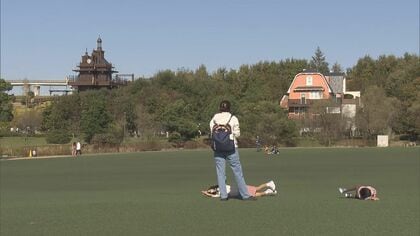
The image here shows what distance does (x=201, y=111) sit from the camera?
7956cm

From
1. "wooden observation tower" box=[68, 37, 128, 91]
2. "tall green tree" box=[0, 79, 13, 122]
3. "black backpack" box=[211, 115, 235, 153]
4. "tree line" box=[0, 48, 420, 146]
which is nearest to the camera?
"black backpack" box=[211, 115, 235, 153]

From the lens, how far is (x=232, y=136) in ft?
30.9

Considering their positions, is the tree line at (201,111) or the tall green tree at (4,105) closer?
the tree line at (201,111)

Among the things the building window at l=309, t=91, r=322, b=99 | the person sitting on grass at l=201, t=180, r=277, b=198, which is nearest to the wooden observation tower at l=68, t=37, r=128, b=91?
the building window at l=309, t=91, r=322, b=99

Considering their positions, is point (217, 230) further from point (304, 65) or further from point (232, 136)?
point (304, 65)

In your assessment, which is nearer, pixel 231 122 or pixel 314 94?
pixel 231 122

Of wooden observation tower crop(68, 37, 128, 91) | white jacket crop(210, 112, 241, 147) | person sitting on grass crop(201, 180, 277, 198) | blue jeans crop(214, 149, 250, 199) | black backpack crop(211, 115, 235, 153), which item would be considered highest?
wooden observation tower crop(68, 37, 128, 91)

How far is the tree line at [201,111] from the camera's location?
6962 cm

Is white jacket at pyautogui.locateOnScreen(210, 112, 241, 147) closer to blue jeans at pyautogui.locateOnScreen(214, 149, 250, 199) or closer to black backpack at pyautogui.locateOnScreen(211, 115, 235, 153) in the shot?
black backpack at pyautogui.locateOnScreen(211, 115, 235, 153)

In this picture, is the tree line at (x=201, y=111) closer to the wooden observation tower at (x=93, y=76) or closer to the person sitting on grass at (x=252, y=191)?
the wooden observation tower at (x=93, y=76)

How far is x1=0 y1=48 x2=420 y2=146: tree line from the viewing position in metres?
69.6

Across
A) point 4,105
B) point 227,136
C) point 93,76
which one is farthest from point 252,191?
point 93,76

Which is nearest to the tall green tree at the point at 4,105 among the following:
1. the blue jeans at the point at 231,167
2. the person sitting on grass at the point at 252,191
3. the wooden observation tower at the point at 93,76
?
the wooden observation tower at the point at 93,76

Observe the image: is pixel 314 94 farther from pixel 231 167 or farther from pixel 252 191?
pixel 231 167
